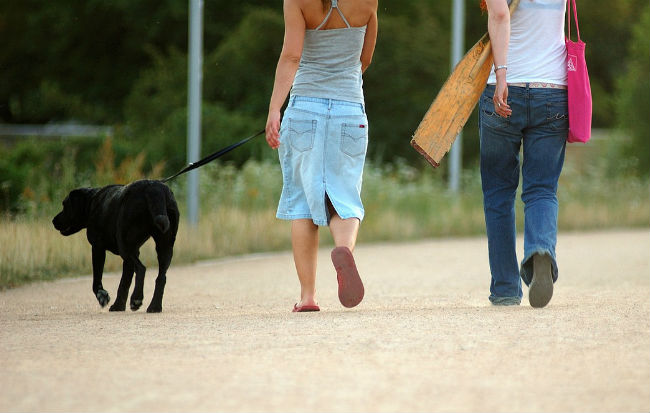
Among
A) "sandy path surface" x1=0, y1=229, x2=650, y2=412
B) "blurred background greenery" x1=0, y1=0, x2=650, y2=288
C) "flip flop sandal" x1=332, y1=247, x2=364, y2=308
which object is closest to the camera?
"sandy path surface" x1=0, y1=229, x2=650, y2=412

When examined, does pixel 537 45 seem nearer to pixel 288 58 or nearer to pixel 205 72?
pixel 288 58

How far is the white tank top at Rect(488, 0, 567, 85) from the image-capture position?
278 inches

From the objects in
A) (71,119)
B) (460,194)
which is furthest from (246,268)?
(71,119)

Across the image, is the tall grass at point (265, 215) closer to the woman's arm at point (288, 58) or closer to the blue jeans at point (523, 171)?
the woman's arm at point (288, 58)

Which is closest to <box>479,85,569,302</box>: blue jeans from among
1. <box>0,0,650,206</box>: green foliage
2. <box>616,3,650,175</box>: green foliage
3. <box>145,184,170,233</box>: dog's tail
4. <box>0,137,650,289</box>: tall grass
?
<box>145,184,170,233</box>: dog's tail

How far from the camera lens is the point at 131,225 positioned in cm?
750

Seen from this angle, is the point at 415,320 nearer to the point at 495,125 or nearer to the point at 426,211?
the point at 495,125

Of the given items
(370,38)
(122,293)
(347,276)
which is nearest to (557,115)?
(370,38)

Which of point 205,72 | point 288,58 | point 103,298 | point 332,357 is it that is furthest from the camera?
point 205,72

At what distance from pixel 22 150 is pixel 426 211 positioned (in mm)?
5798

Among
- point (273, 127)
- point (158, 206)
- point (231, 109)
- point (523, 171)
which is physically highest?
point (273, 127)

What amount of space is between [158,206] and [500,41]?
2062mm

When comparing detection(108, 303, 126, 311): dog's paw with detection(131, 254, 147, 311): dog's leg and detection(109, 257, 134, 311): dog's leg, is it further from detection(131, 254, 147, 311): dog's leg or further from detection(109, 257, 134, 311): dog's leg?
detection(131, 254, 147, 311): dog's leg

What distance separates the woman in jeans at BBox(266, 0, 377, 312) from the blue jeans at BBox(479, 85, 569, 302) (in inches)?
28.9
